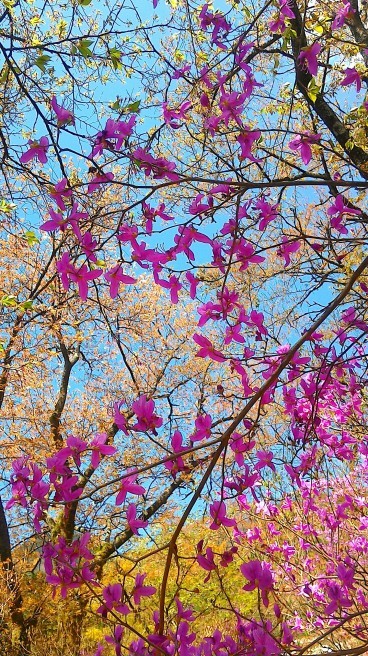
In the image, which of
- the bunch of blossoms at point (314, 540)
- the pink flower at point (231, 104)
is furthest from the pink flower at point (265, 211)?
the bunch of blossoms at point (314, 540)

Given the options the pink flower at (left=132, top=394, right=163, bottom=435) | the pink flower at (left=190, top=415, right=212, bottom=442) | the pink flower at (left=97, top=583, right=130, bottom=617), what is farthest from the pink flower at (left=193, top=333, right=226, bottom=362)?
the pink flower at (left=97, top=583, right=130, bottom=617)

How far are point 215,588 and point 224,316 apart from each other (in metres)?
9.95

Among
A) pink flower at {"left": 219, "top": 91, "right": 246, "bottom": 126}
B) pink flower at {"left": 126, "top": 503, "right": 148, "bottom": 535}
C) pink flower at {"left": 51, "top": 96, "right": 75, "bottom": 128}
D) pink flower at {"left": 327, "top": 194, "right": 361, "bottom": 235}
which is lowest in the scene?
pink flower at {"left": 126, "top": 503, "right": 148, "bottom": 535}

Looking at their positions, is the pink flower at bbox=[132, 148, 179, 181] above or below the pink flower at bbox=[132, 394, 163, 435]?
above

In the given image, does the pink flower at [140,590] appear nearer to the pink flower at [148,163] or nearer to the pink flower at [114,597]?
the pink flower at [114,597]

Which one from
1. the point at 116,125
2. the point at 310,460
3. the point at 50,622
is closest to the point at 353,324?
the point at 310,460

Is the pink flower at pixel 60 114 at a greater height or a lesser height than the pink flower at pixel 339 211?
greater

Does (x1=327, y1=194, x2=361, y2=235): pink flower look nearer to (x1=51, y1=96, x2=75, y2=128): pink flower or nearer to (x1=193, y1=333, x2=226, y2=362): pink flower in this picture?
(x1=193, y1=333, x2=226, y2=362): pink flower

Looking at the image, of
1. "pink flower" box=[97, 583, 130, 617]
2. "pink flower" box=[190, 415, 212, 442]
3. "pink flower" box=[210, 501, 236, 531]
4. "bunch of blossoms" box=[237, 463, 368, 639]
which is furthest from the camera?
"bunch of blossoms" box=[237, 463, 368, 639]

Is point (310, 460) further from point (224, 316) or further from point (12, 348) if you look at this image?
point (12, 348)

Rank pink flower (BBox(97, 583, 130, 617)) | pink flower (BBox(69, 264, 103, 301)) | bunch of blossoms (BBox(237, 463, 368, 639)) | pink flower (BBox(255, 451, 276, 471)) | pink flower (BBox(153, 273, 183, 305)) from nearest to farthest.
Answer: pink flower (BBox(97, 583, 130, 617)) → pink flower (BBox(69, 264, 103, 301)) → pink flower (BBox(255, 451, 276, 471)) → pink flower (BBox(153, 273, 183, 305)) → bunch of blossoms (BBox(237, 463, 368, 639))

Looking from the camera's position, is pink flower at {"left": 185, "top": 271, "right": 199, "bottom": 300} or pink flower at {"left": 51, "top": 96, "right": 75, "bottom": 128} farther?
pink flower at {"left": 185, "top": 271, "right": 199, "bottom": 300}

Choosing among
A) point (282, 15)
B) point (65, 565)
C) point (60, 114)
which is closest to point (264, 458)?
point (65, 565)

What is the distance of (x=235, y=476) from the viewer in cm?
151
